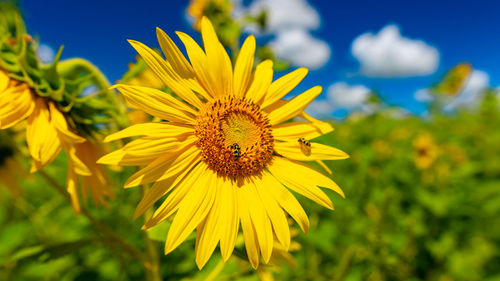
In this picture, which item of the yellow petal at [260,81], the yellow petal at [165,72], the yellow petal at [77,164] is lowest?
the yellow petal at [77,164]

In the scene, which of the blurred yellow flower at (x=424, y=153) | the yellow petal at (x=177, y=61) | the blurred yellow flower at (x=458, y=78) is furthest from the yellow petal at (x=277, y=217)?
the blurred yellow flower at (x=458, y=78)

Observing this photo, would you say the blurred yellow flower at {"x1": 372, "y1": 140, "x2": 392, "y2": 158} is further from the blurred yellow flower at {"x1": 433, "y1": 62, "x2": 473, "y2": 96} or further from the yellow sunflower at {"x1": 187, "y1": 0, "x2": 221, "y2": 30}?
the blurred yellow flower at {"x1": 433, "y1": 62, "x2": 473, "y2": 96}

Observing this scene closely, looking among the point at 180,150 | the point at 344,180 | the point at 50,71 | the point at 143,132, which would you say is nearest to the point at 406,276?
the point at 344,180

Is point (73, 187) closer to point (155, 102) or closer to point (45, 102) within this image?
point (45, 102)

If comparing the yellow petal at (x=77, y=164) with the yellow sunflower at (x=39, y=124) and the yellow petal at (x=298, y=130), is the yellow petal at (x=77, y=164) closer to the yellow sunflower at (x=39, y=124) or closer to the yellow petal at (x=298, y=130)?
the yellow sunflower at (x=39, y=124)

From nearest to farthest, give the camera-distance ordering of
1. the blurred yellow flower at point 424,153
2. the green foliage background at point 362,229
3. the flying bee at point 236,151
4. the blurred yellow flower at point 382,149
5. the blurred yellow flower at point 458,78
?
the flying bee at point 236,151, the green foliage background at point 362,229, the blurred yellow flower at point 424,153, the blurred yellow flower at point 382,149, the blurred yellow flower at point 458,78

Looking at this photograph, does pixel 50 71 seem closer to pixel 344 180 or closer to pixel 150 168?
pixel 150 168
